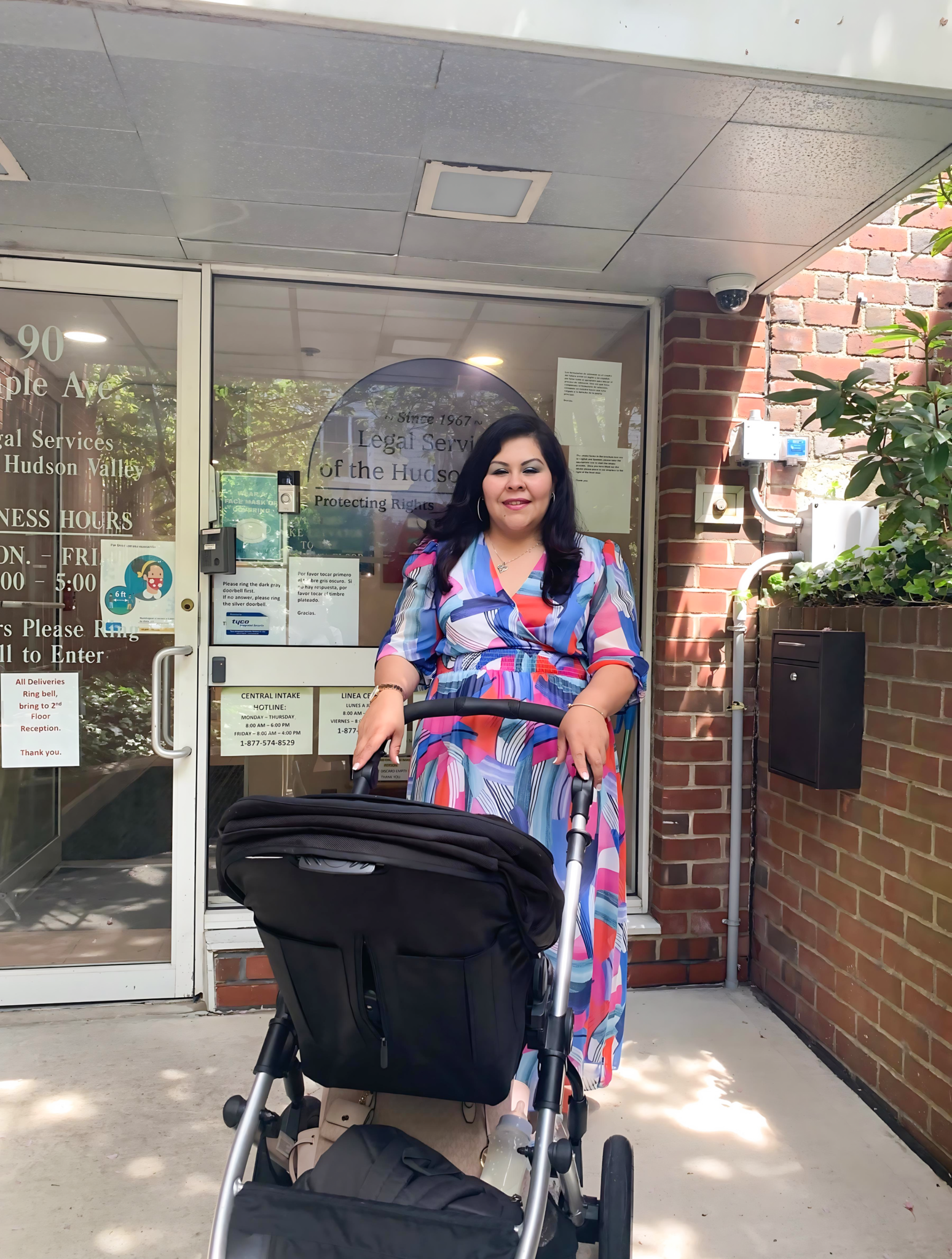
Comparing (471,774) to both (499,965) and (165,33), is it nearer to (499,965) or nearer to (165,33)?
(499,965)

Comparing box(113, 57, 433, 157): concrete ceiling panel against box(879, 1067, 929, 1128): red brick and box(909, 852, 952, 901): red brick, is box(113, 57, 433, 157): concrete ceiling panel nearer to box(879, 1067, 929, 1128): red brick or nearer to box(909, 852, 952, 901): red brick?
box(909, 852, 952, 901): red brick

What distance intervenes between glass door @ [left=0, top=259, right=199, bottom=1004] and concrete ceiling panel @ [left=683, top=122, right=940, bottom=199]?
179cm

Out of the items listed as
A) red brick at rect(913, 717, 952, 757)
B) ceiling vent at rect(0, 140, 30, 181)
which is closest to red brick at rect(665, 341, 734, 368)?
red brick at rect(913, 717, 952, 757)

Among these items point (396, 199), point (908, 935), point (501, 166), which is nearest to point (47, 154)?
point (396, 199)

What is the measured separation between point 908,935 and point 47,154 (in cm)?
313

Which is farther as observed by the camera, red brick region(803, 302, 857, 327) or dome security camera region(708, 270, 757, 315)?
red brick region(803, 302, 857, 327)

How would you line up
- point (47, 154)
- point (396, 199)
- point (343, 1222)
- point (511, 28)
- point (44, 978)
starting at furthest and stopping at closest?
1. point (44, 978)
2. point (396, 199)
3. point (47, 154)
4. point (511, 28)
5. point (343, 1222)

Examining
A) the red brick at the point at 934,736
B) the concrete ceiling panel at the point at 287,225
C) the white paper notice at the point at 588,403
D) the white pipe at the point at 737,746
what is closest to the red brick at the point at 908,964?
the red brick at the point at 934,736

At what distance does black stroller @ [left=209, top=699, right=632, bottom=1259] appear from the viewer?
1324mm

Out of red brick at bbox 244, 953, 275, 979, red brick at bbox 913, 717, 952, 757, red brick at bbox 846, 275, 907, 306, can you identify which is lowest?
red brick at bbox 244, 953, 275, 979

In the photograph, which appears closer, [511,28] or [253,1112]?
[253,1112]

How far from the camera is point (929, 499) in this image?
8.50 ft

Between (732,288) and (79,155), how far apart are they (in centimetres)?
207

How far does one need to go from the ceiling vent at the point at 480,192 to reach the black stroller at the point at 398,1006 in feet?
5.76
